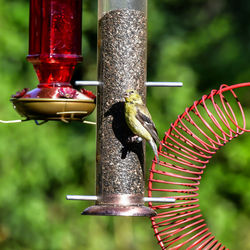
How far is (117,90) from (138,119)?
30 centimetres

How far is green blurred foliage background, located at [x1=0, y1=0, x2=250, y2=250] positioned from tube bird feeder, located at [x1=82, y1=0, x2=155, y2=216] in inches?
153

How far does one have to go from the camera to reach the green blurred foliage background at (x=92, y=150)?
9328 millimetres

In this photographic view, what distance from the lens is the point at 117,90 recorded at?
5199 mm

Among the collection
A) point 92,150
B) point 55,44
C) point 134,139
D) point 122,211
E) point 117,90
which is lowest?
point 122,211

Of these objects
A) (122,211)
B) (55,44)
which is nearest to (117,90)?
(55,44)

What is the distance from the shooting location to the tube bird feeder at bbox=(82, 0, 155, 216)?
518cm

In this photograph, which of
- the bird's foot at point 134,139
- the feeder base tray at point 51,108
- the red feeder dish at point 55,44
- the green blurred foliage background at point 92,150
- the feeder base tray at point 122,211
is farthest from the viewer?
the green blurred foliage background at point 92,150

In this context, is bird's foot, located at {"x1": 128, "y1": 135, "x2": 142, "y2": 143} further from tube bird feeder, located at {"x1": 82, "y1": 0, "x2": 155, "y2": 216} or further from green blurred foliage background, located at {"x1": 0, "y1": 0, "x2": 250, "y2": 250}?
green blurred foliage background, located at {"x1": 0, "y1": 0, "x2": 250, "y2": 250}

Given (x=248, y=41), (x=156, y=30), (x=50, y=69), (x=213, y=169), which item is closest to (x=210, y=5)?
(x=248, y=41)

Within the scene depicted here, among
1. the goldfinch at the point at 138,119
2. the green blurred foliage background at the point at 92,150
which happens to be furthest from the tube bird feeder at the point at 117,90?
the green blurred foliage background at the point at 92,150

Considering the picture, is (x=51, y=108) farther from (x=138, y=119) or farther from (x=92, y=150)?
(x=92, y=150)

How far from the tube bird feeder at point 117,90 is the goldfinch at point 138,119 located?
6.3 inches

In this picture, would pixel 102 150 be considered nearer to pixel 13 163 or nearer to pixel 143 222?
pixel 13 163

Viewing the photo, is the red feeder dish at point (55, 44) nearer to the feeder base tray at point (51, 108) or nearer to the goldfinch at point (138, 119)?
the feeder base tray at point (51, 108)
